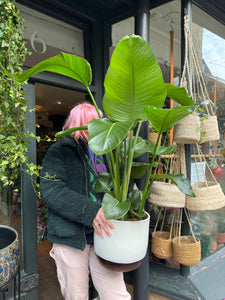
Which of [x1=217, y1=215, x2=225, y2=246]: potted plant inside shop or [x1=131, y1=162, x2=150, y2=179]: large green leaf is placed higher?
[x1=131, y1=162, x2=150, y2=179]: large green leaf

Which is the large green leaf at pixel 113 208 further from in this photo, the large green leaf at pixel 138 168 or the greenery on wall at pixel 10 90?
the greenery on wall at pixel 10 90

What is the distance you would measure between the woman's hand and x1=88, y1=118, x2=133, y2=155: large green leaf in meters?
0.42

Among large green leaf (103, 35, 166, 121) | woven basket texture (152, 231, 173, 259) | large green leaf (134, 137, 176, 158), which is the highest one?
large green leaf (103, 35, 166, 121)

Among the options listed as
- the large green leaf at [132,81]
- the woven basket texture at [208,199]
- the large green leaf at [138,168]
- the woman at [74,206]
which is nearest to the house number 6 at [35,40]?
the woman at [74,206]

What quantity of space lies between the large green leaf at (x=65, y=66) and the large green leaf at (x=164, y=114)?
287mm

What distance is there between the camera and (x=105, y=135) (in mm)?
679

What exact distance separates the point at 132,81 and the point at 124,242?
64 centimetres

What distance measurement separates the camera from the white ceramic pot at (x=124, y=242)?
2.97 feet

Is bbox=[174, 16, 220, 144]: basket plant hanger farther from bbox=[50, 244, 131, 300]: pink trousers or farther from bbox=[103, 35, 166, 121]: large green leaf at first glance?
bbox=[50, 244, 131, 300]: pink trousers

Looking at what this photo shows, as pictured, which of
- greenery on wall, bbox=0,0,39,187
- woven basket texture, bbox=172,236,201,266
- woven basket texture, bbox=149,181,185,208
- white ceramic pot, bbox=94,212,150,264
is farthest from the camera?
woven basket texture, bbox=172,236,201,266

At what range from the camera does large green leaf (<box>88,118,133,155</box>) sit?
0.64 metres

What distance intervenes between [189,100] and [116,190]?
1.74ft

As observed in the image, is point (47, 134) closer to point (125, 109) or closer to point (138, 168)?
point (138, 168)

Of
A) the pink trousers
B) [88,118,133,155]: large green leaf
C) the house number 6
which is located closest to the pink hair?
[88,118,133,155]: large green leaf
